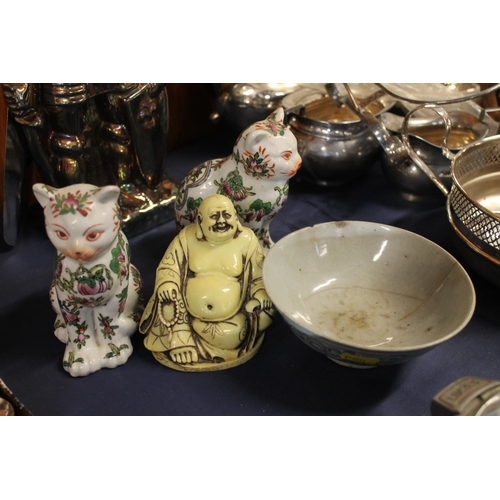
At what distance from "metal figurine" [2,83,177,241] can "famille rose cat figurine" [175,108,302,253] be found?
0.86ft

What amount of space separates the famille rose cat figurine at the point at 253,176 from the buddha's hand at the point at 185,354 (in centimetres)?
35

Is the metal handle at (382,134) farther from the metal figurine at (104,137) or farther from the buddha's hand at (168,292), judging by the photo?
the buddha's hand at (168,292)

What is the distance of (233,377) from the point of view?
50.0 inches

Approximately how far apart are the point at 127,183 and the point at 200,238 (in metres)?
0.55

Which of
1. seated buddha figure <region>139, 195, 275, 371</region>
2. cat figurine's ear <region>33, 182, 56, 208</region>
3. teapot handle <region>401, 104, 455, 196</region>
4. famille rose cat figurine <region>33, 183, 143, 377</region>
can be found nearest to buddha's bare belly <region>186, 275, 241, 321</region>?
seated buddha figure <region>139, 195, 275, 371</region>

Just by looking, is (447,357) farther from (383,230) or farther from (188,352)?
(188,352)

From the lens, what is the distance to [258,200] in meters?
1.37

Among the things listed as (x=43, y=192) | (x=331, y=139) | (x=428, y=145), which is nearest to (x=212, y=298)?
(x=43, y=192)

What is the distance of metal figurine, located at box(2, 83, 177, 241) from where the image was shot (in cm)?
137

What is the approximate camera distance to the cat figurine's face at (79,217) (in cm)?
103

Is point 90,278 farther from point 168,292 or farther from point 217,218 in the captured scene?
point 217,218

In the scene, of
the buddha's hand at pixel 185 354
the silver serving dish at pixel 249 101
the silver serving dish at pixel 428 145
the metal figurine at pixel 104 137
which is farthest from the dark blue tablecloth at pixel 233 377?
the silver serving dish at pixel 249 101

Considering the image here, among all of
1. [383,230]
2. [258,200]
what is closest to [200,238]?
A: [258,200]

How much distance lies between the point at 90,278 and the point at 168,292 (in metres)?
0.18
